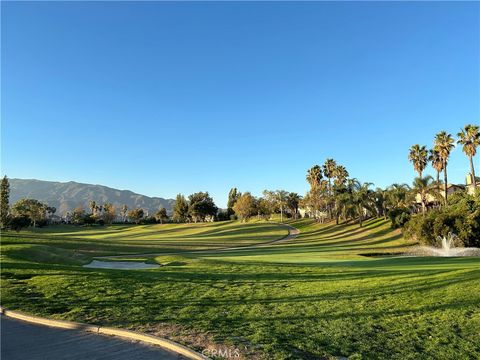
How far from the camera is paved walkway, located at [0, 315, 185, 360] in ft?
22.7

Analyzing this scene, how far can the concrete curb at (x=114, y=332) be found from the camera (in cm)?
701

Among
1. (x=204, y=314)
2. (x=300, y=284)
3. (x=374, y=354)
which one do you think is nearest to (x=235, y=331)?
(x=204, y=314)

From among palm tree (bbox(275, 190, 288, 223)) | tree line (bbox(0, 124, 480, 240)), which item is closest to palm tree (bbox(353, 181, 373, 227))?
tree line (bbox(0, 124, 480, 240))

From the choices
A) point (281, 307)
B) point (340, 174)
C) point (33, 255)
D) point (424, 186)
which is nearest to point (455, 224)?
point (424, 186)

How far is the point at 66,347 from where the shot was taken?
24.4ft

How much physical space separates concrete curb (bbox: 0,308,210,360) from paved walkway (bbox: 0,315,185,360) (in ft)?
0.52

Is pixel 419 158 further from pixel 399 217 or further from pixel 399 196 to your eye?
pixel 399 217

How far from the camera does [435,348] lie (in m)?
7.23

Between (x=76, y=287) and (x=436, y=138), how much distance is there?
61004 mm

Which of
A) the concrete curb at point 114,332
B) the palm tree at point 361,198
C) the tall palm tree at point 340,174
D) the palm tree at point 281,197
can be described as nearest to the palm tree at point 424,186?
the palm tree at point 361,198

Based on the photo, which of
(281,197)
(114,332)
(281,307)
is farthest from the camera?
(281,197)

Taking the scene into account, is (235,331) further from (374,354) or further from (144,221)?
(144,221)

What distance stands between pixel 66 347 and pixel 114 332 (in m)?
1.05

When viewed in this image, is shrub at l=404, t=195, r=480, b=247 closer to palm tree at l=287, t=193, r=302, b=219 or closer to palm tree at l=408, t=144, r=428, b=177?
palm tree at l=408, t=144, r=428, b=177
